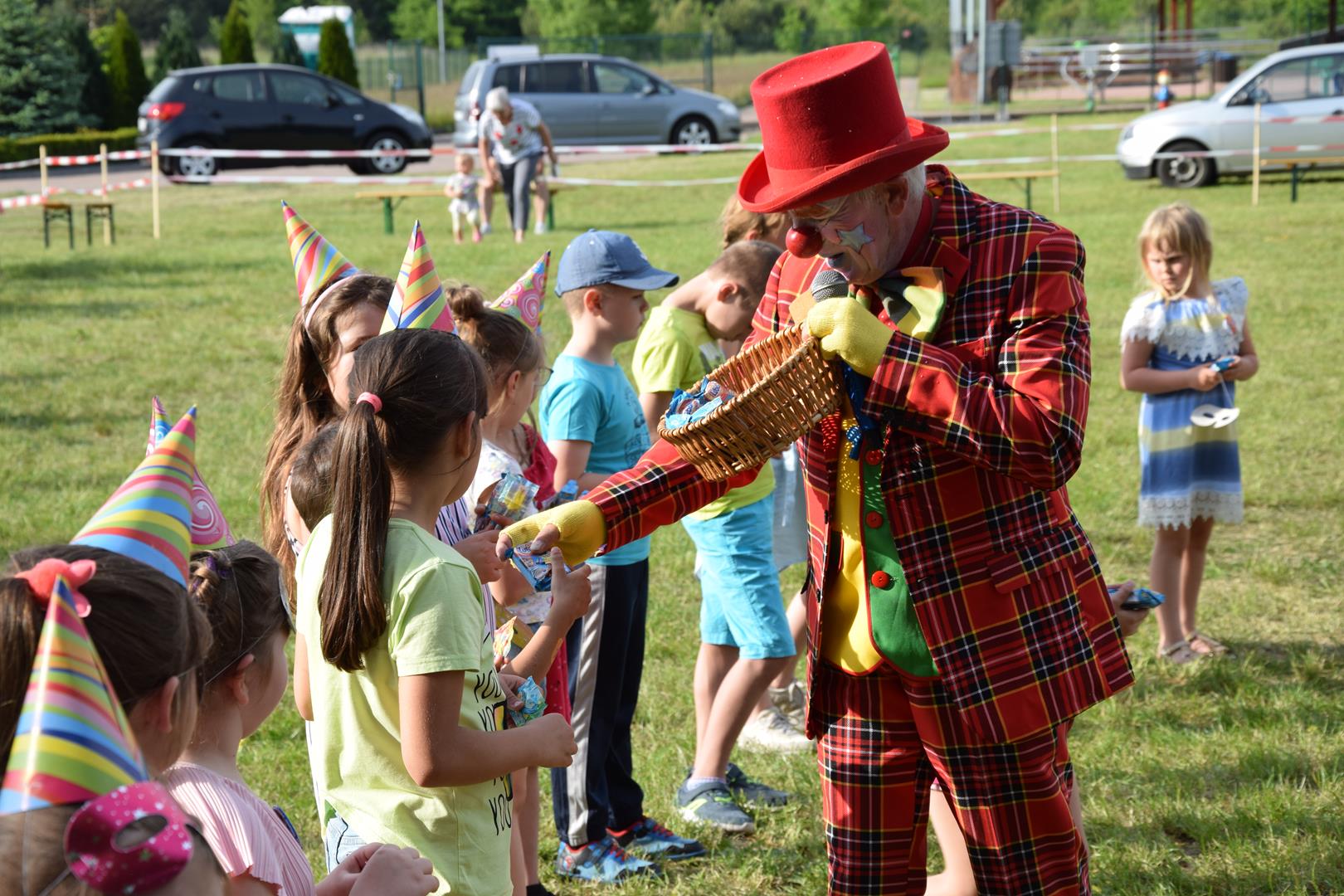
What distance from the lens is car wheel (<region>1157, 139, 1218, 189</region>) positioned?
18.8 metres

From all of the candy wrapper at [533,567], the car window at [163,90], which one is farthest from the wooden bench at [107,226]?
the candy wrapper at [533,567]

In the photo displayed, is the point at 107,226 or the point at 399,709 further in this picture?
the point at 107,226

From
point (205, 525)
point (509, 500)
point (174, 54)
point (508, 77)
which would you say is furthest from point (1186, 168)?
point (174, 54)

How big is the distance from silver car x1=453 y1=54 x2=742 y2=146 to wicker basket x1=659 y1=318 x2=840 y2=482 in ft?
79.2

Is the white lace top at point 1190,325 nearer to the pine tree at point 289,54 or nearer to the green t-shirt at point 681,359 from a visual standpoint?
the green t-shirt at point 681,359

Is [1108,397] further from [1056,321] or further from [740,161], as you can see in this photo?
[740,161]

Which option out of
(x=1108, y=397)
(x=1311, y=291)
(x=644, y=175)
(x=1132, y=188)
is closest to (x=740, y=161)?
(x=644, y=175)

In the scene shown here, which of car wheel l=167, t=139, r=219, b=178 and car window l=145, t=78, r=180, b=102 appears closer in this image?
car window l=145, t=78, r=180, b=102

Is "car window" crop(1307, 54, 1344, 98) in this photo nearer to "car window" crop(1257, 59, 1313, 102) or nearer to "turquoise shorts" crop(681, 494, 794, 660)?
"car window" crop(1257, 59, 1313, 102)

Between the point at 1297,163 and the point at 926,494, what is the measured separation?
1727cm

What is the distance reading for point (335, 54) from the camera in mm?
36938

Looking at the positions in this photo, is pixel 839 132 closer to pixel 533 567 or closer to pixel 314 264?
pixel 533 567

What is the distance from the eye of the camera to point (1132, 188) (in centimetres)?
1878

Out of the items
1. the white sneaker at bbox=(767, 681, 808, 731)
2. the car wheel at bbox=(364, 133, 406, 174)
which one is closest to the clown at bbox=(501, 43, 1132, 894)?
the white sneaker at bbox=(767, 681, 808, 731)
